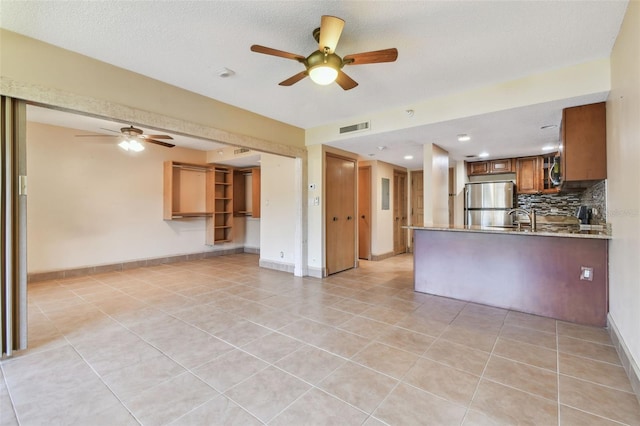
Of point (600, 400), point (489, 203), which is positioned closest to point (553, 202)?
point (489, 203)

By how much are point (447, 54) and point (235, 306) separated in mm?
3575

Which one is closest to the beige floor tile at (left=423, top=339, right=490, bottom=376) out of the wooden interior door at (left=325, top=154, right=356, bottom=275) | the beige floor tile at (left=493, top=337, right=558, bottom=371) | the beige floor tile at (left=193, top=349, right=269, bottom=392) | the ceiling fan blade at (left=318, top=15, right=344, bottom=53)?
the beige floor tile at (left=493, top=337, right=558, bottom=371)

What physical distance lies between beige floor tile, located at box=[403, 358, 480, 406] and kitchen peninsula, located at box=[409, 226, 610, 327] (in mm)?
1859

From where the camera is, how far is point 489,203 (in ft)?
20.7

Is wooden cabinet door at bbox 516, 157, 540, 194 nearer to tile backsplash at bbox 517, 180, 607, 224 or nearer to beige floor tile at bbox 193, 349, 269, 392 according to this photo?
tile backsplash at bbox 517, 180, 607, 224

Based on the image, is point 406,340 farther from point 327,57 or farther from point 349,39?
point 349,39

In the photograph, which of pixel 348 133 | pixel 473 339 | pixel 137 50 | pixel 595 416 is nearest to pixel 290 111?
pixel 348 133

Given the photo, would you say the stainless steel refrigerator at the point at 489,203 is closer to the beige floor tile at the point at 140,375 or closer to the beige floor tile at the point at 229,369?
the beige floor tile at the point at 229,369

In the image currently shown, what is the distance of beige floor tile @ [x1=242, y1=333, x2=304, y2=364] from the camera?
236 centimetres

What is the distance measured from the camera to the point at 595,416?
5.46 feet

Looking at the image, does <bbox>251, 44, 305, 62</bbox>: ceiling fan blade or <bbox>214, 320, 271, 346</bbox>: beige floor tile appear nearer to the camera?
<bbox>251, 44, 305, 62</bbox>: ceiling fan blade

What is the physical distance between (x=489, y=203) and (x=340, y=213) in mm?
3432

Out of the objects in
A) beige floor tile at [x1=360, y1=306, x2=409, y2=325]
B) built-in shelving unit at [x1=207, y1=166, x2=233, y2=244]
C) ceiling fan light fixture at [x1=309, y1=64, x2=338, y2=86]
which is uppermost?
ceiling fan light fixture at [x1=309, y1=64, x2=338, y2=86]

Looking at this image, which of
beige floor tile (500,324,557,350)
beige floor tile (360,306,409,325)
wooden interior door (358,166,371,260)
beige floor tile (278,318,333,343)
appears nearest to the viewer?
beige floor tile (500,324,557,350)
